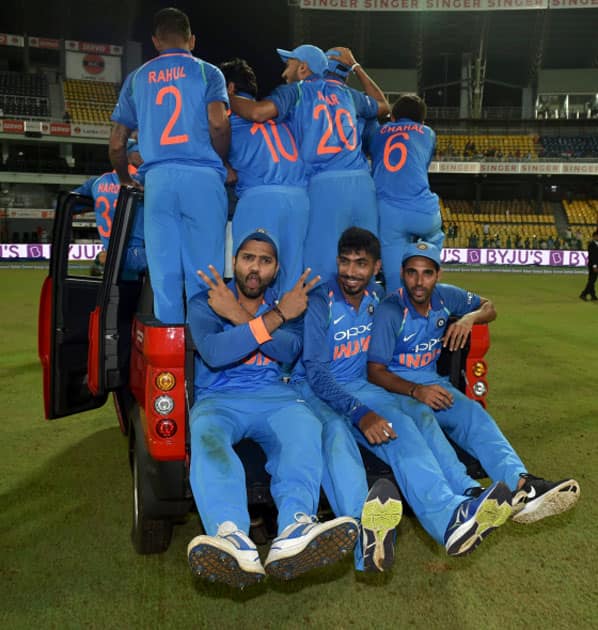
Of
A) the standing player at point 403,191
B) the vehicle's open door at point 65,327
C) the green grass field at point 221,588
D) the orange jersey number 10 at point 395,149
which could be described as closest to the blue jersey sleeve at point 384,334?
the green grass field at point 221,588

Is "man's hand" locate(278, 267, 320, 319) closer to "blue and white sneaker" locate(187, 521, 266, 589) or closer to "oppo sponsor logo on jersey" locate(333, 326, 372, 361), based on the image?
"oppo sponsor logo on jersey" locate(333, 326, 372, 361)

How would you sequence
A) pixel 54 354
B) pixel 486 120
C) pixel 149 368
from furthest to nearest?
1. pixel 486 120
2. pixel 54 354
3. pixel 149 368

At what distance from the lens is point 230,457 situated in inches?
114

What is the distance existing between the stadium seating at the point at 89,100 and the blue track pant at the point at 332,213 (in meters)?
36.5

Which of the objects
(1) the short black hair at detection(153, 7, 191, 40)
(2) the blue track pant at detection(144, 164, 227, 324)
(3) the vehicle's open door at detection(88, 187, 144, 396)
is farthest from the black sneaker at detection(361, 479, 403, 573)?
(1) the short black hair at detection(153, 7, 191, 40)

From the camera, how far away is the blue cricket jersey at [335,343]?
3504 mm

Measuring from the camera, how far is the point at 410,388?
370cm

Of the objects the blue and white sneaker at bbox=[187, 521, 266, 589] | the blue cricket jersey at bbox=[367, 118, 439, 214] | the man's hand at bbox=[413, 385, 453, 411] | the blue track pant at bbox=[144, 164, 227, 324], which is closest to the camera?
the blue and white sneaker at bbox=[187, 521, 266, 589]

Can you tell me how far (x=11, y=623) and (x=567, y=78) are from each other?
151ft

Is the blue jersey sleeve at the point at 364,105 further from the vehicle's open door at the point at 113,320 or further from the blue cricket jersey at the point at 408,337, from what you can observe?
the vehicle's open door at the point at 113,320

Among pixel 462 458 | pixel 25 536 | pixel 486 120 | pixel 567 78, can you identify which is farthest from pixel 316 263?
pixel 567 78

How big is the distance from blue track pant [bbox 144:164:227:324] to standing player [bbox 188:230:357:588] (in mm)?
516

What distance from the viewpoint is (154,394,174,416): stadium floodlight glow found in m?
3.11

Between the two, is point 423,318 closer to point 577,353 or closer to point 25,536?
point 25,536
